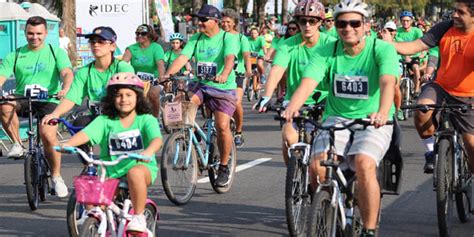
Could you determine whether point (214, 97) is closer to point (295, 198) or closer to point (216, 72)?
point (216, 72)

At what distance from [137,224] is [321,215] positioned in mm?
1139

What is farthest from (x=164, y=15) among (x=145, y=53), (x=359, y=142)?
(x=359, y=142)

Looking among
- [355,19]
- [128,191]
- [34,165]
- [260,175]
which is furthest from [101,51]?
[260,175]

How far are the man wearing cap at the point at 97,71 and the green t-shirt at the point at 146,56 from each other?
18.2ft

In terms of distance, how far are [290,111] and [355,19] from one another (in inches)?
29.4

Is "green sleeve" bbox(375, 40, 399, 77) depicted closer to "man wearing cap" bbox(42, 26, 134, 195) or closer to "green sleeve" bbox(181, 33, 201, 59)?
"man wearing cap" bbox(42, 26, 134, 195)

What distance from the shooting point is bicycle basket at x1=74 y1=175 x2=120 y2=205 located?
6340 mm

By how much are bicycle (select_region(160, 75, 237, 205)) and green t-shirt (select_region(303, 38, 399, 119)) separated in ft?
9.59

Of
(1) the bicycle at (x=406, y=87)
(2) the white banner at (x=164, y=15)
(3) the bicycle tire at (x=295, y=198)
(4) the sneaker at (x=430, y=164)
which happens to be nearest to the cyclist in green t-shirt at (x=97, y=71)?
(3) the bicycle tire at (x=295, y=198)

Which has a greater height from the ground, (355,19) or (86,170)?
(355,19)

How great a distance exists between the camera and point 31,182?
9.88 m

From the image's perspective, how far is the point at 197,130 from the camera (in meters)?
10.8

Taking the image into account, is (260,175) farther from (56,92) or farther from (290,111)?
(290,111)

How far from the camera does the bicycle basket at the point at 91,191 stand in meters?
6.34
